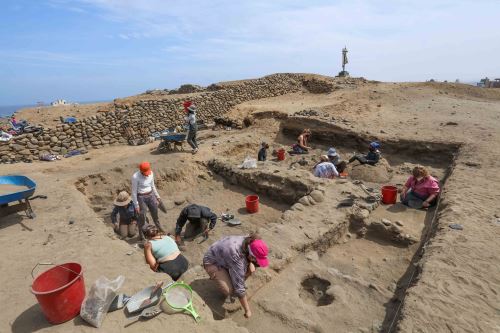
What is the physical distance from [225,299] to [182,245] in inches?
88.9

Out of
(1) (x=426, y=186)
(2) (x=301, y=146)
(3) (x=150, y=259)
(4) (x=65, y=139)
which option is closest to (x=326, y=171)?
(1) (x=426, y=186)

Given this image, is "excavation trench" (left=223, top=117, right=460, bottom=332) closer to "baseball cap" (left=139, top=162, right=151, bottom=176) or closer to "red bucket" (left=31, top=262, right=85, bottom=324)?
"red bucket" (left=31, top=262, right=85, bottom=324)

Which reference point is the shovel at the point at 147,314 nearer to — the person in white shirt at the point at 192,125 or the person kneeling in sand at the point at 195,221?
the person kneeling in sand at the point at 195,221

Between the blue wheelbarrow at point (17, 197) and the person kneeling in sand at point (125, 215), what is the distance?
1.51 metres

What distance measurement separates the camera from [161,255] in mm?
4445

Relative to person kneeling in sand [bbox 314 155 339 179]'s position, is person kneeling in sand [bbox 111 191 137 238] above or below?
below

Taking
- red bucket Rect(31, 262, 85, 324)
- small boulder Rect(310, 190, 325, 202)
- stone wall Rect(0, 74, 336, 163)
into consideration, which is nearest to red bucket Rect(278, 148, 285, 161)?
small boulder Rect(310, 190, 325, 202)

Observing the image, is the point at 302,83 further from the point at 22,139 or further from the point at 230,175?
the point at 22,139

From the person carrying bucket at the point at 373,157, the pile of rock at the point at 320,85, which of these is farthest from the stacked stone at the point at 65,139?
the pile of rock at the point at 320,85

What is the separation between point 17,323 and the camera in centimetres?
334

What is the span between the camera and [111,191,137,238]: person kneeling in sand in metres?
6.43

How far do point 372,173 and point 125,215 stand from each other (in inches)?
254

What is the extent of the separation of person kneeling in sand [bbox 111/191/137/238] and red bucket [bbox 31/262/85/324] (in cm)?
295

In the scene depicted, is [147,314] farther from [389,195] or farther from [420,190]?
[420,190]
